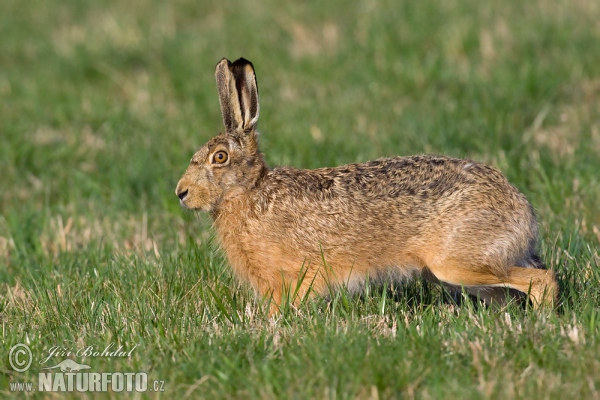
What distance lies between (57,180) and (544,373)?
5.28 meters

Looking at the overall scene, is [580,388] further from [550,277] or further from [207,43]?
[207,43]

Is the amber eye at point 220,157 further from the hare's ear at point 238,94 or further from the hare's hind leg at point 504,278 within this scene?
the hare's hind leg at point 504,278

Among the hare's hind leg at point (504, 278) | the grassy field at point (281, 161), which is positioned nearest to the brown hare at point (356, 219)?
the hare's hind leg at point (504, 278)

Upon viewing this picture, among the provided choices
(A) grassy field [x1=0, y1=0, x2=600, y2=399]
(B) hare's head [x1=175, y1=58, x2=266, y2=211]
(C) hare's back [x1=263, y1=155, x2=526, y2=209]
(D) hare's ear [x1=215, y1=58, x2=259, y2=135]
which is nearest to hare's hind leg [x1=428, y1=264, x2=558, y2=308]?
(A) grassy field [x1=0, y1=0, x2=600, y2=399]

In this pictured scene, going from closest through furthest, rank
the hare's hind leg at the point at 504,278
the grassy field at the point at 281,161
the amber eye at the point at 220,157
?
the grassy field at the point at 281,161, the hare's hind leg at the point at 504,278, the amber eye at the point at 220,157

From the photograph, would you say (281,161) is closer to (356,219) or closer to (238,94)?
(238,94)

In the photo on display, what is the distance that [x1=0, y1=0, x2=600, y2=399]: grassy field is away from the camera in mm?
3832

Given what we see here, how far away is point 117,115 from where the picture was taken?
29.1ft

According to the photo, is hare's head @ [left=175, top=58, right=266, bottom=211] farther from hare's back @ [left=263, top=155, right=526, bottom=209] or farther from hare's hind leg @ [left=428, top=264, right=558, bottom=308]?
hare's hind leg @ [left=428, top=264, right=558, bottom=308]

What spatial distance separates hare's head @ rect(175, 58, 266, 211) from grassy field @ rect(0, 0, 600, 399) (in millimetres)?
420

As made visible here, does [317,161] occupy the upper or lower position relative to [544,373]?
upper

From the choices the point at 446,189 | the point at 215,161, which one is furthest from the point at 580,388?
the point at 215,161

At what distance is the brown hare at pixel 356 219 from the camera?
463 cm

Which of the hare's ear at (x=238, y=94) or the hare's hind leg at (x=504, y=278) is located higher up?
the hare's ear at (x=238, y=94)
